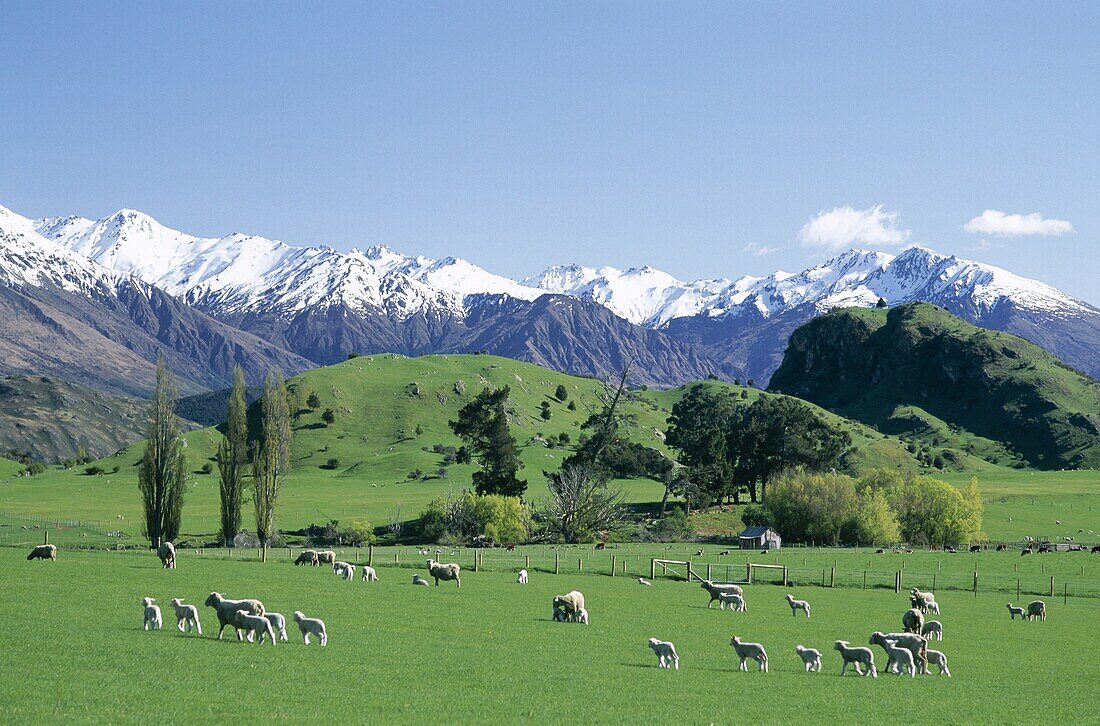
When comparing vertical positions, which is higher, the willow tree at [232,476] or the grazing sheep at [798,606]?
the willow tree at [232,476]

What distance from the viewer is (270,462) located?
325 ft

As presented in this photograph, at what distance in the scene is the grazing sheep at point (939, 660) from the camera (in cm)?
3475

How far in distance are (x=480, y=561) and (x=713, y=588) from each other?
25.8 metres

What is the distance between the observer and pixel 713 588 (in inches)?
2172

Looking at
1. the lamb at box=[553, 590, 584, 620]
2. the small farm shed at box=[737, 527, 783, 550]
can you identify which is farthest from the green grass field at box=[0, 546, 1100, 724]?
the small farm shed at box=[737, 527, 783, 550]

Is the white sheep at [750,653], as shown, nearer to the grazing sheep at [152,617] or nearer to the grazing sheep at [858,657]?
the grazing sheep at [858,657]

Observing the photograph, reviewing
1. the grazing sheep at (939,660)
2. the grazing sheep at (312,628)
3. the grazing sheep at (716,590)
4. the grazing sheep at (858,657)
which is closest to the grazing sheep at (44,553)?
the grazing sheep at (312,628)

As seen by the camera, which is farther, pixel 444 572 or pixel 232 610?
pixel 444 572

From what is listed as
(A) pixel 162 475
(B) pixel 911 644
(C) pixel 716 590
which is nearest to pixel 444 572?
(C) pixel 716 590

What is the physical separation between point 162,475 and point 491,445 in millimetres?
48042

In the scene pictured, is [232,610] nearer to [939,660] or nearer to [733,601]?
[939,660]

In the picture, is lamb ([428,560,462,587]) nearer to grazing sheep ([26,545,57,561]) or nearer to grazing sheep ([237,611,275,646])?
grazing sheep ([26,545,57,561])

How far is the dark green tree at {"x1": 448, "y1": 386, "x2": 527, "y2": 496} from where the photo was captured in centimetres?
12575

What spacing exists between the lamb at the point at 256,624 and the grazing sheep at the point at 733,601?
27951 millimetres
